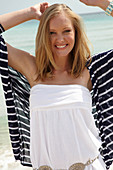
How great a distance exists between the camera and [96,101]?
309cm

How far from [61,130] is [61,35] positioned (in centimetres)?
78

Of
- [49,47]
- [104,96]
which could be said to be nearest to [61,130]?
[104,96]

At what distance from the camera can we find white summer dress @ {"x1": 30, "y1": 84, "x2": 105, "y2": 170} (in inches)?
108

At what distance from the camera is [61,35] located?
286 centimetres

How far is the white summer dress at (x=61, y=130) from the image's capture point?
2.75 m

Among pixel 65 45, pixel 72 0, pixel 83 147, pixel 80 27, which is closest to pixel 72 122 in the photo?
pixel 83 147

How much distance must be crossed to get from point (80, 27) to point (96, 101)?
2.21 ft

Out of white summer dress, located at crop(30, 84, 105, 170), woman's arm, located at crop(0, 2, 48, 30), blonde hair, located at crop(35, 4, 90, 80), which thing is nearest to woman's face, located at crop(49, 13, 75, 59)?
blonde hair, located at crop(35, 4, 90, 80)

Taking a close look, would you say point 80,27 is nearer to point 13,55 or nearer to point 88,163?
point 13,55

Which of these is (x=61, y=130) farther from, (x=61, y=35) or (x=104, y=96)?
(x=61, y=35)

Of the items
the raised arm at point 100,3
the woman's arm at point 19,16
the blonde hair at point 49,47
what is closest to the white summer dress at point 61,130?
the blonde hair at point 49,47

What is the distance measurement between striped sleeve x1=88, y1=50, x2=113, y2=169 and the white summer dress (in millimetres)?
270

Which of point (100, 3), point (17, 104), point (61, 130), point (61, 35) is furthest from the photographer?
point (17, 104)

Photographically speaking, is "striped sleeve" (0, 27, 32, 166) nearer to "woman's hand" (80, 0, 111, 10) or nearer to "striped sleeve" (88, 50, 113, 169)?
"striped sleeve" (88, 50, 113, 169)
